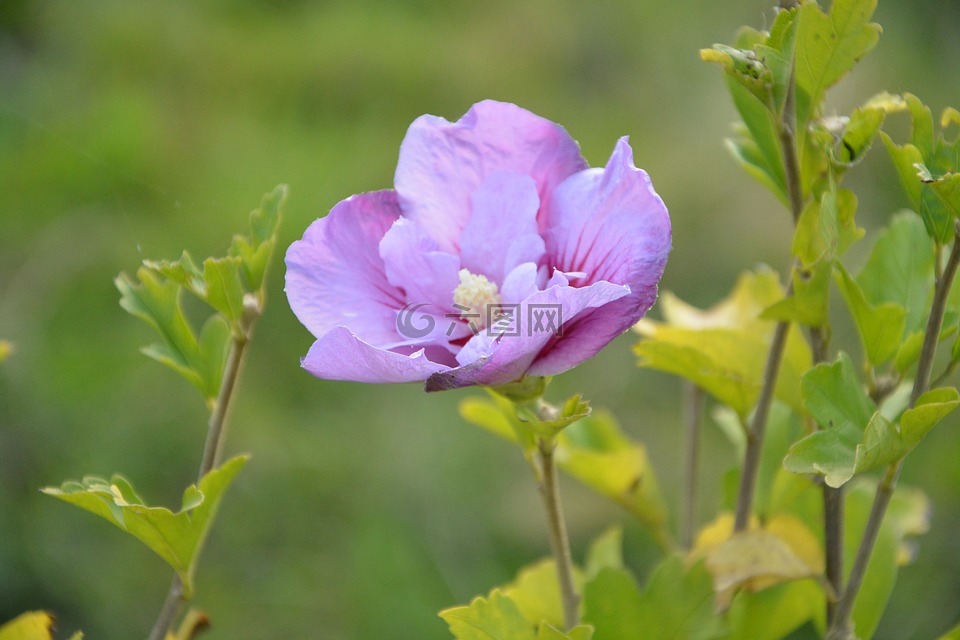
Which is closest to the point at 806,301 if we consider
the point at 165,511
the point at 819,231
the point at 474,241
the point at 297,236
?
the point at 819,231

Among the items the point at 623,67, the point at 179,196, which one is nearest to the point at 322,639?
the point at 179,196

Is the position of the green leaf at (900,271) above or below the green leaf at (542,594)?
above

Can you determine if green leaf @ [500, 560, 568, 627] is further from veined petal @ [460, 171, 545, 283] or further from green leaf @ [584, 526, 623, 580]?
veined petal @ [460, 171, 545, 283]

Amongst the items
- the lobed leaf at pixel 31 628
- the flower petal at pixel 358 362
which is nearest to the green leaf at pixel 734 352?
the flower petal at pixel 358 362

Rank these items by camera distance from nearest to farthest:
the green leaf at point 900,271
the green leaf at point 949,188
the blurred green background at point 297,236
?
the green leaf at point 949,188
the green leaf at point 900,271
the blurred green background at point 297,236

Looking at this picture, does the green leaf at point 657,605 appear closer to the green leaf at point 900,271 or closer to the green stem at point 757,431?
the green stem at point 757,431

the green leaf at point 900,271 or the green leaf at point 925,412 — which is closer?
the green leaf at point 925,412

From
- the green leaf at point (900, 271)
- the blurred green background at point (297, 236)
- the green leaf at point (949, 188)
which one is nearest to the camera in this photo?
the green leaf at point (949, 188)

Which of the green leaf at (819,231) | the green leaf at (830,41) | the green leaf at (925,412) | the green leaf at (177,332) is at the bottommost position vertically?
the green leaf at (925,412)
